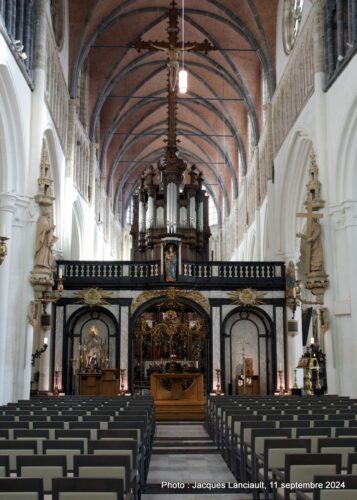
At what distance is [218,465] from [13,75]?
12231 mm

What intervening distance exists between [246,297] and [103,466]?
66.0 ft

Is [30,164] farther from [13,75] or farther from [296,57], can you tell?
[296,57]

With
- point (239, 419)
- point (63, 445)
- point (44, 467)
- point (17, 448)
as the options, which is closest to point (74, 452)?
point (63, 445)

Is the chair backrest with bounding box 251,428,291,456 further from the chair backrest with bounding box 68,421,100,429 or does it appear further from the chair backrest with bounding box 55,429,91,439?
the chair backrest with bounding box 68,421,100,429

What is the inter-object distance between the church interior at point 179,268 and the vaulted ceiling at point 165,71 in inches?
4.9

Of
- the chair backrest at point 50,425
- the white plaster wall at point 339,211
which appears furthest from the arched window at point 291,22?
the chair backrest at point 50,425

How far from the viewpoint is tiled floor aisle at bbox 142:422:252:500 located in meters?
9.36

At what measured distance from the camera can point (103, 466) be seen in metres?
6.01

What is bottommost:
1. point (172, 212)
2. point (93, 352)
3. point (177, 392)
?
point (177, 392)

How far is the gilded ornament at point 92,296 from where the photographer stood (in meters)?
25.5

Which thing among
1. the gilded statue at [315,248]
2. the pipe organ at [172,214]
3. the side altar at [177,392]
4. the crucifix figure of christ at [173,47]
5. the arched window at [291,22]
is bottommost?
the side altar at [177,392]

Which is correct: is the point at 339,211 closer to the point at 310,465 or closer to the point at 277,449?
the point at 277,449

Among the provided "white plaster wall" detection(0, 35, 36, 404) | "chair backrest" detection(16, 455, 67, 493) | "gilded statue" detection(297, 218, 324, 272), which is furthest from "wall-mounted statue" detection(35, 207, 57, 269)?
"chair backrest" detection(16, 455, 67, 493)

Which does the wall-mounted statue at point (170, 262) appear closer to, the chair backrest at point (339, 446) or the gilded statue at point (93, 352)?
the gilded statue at point (93, 352)
